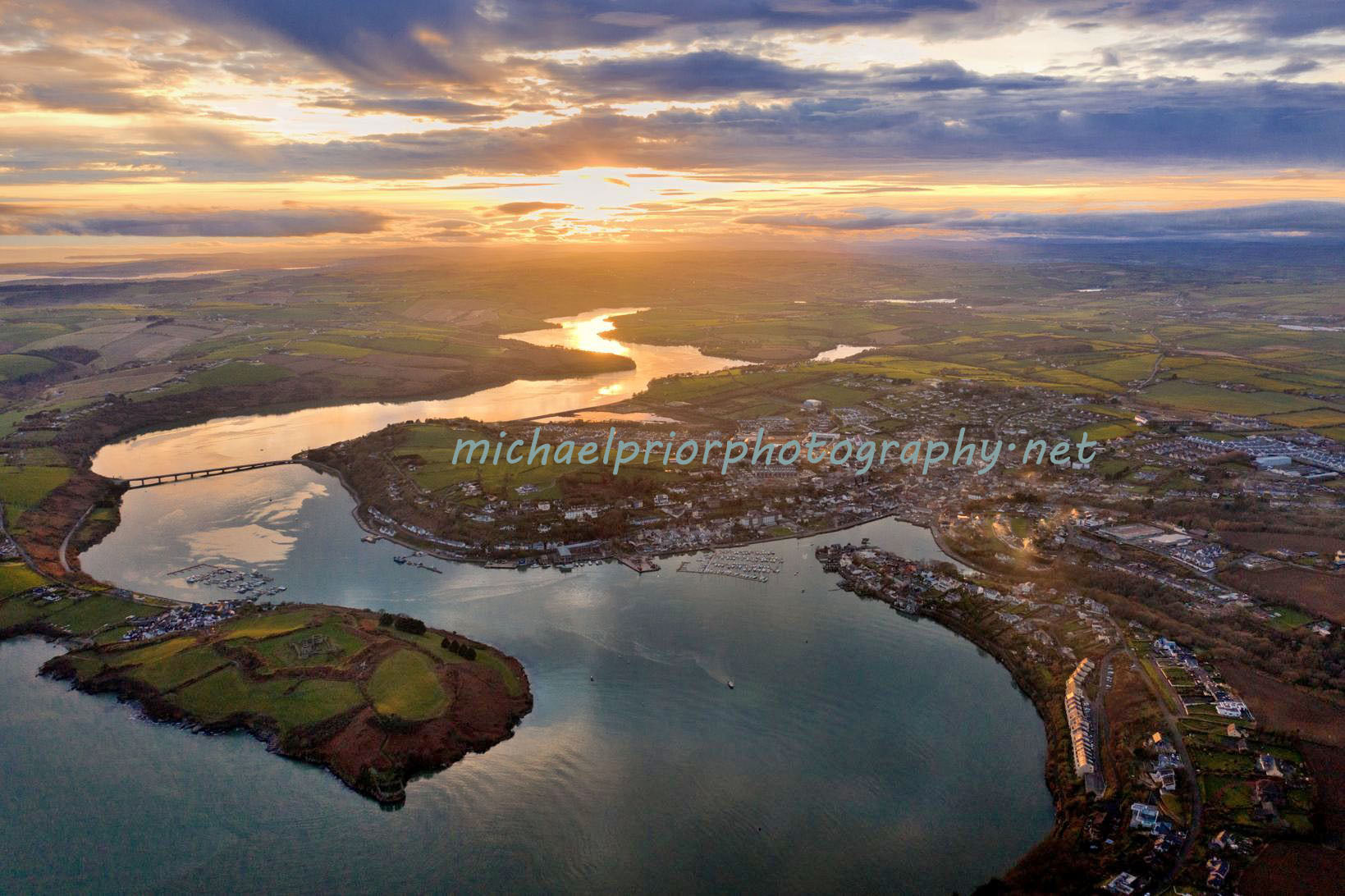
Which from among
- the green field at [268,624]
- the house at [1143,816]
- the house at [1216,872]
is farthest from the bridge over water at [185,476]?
the house at [1216,872]

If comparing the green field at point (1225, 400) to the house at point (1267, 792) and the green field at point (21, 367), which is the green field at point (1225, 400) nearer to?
the house at point (1267, 792)

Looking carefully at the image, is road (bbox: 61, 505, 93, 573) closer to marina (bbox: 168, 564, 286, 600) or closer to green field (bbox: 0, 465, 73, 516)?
green field (bbox: 0, 465, 73, 516)

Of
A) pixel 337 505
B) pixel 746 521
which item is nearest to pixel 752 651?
pixel 746 521

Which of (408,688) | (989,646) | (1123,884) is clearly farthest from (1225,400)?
(408,688)

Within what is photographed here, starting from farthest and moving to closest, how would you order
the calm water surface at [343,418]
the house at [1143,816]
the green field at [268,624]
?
the calm water surface at [343,418], the green field at [268,624], the house at [1143,816]

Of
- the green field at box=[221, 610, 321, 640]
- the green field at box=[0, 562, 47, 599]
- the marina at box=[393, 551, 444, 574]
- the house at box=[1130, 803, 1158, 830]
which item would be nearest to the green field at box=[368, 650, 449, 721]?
the green field at box=[221, 610, 321, 640]

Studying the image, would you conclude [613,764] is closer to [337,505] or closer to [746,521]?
[746,521]

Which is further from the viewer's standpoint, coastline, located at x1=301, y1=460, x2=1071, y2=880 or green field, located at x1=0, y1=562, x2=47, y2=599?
green field, located at x1=0, y1=562, x2=47, y2=599

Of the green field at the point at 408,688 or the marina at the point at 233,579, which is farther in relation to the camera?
the marina at the point at 233,579
